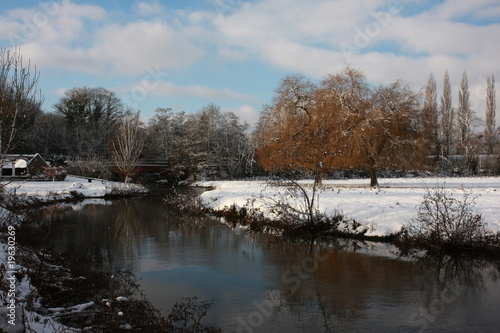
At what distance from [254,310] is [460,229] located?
7.14 m

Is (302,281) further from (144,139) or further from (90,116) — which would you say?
(90,116)

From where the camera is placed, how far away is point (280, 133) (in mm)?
28984

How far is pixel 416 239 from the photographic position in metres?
11.2

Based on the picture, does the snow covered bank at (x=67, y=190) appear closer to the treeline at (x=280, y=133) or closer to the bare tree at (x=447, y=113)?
the treeline at (x=280, y=133)

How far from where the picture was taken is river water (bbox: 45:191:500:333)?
639 cm

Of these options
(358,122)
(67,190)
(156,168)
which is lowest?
(67,190)

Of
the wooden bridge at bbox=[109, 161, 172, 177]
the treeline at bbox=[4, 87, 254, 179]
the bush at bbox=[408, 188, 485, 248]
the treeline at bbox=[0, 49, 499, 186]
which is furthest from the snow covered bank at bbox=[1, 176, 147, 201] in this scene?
the bush at bbox=[408, 188, 485, 248]

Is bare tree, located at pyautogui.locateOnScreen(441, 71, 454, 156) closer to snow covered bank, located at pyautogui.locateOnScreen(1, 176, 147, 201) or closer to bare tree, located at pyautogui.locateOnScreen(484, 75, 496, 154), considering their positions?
bare tree, located at pyautogui.locateOnScreen(484, 75, 496, 154)

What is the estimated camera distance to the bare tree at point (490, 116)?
48.5 meters

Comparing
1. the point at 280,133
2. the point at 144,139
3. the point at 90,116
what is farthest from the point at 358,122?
the point at 90,116

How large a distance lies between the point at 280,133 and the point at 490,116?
37.2 metres

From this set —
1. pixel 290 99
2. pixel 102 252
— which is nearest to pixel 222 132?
pixel 290 99

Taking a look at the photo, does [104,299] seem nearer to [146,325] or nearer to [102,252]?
[146,325]

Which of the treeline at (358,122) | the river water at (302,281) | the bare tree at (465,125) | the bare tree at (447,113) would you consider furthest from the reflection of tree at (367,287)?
the bare tree at (447,113)
